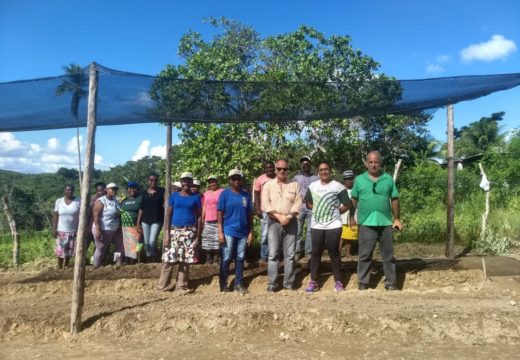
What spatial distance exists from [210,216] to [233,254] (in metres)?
1.04

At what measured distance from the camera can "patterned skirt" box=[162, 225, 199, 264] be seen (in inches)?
208

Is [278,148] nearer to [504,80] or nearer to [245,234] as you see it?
[245,234]

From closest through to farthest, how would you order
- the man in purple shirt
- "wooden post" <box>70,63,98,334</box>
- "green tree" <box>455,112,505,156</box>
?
"wooden post" <box>70,63,98,334</box> < the man in purple shirt < "green tree" <box>455,112,505,156</box>

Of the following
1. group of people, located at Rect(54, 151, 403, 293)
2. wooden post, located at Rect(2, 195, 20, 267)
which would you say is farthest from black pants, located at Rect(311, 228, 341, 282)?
wooden post, located at Rect(2, 195, 20, 267)

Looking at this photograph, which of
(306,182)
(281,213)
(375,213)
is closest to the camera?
(375,213)

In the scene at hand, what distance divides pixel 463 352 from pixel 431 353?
28cm

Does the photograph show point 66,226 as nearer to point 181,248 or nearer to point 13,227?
point 13,227

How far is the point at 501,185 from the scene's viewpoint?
42.3ft

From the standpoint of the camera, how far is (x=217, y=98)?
471 cm

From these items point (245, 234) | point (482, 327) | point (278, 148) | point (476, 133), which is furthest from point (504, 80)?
point (476, 133)

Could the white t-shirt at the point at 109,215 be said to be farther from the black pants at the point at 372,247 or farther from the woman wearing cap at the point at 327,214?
the black pants at the point at 372,247

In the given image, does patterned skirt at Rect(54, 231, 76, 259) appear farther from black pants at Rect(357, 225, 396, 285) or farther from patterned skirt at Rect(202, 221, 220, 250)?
black pants at Rect(357, 225, 396, 285)

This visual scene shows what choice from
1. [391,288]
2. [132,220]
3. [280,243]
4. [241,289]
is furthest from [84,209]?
[391,288]

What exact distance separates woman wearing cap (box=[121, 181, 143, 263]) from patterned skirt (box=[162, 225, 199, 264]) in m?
1.48
